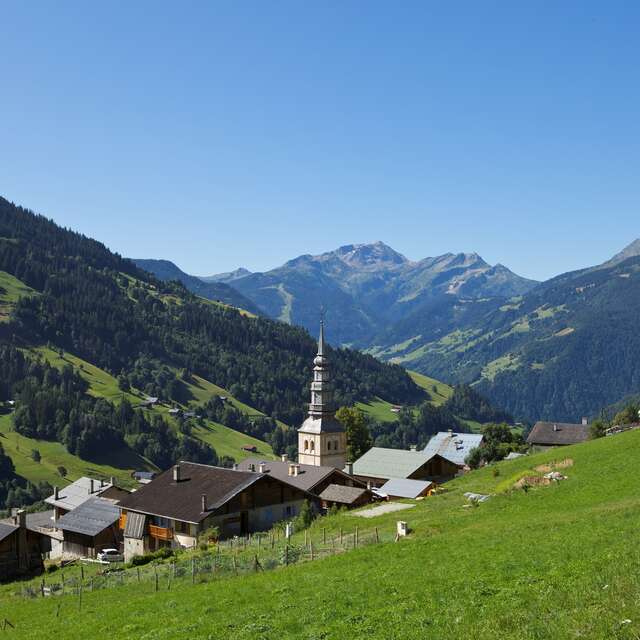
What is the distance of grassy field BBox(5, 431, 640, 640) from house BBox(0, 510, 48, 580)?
71.7 feet

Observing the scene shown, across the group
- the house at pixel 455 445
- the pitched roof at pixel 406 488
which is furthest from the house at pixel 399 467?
the house at pixel 455 445

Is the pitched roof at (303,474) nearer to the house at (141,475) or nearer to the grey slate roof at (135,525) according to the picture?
the grey slate roof at (135,525)

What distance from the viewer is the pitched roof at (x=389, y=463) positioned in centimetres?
9919

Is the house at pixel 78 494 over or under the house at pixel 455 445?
over

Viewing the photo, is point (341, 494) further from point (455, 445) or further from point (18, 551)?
point (455, 445)

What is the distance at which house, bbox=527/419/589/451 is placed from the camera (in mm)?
127938

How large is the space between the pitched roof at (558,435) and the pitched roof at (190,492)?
80.9 meters

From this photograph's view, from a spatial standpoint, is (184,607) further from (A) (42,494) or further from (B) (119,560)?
(A) (42,494)

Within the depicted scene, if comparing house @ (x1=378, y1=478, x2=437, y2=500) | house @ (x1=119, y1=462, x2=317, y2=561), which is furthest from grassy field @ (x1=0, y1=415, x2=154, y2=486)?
house @ (x1=119, y1=462, x2=317, y2=561)

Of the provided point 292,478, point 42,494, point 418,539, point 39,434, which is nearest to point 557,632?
point 418,539

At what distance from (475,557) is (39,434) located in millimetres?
171954

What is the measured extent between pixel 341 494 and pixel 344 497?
0.93m

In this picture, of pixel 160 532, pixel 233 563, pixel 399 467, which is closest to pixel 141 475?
pixel 399 467

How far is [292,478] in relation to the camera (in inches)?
3061
